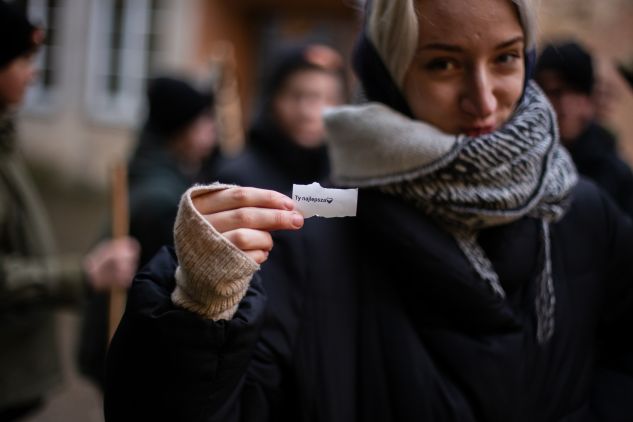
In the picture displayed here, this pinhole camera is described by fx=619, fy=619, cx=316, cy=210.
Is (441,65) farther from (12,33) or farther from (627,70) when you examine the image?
(12,33)

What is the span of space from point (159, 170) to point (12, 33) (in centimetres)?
115

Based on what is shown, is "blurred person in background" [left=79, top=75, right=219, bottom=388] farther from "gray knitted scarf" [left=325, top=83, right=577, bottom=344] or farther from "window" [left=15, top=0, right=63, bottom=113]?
"window" [left=15, top=0, right=63, bottom=113]

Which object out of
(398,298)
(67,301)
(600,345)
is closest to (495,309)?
(398,298)

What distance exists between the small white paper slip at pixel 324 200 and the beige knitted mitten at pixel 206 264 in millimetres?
144

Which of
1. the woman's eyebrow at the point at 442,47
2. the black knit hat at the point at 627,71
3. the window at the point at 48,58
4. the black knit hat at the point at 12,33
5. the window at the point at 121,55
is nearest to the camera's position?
the woman's eyebrow at the point at 442,47

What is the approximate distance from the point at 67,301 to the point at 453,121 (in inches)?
76.9

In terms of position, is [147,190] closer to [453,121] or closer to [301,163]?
[301,163]

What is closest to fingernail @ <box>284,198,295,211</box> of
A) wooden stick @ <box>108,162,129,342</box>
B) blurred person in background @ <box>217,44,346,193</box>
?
wooden stick @ <box>108,162,129,342</box>

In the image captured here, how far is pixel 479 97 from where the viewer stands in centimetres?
139

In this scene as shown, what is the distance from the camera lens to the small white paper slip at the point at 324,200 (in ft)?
3.71

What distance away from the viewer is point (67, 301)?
2.67 m

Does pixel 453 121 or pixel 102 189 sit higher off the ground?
pixel 453 121

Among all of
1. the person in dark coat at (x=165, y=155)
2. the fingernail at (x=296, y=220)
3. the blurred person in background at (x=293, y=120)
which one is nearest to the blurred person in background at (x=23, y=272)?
the person in dark coat at (x=165, y=155)

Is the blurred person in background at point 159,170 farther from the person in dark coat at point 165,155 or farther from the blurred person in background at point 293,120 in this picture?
the blurred person in background at point 293,120
